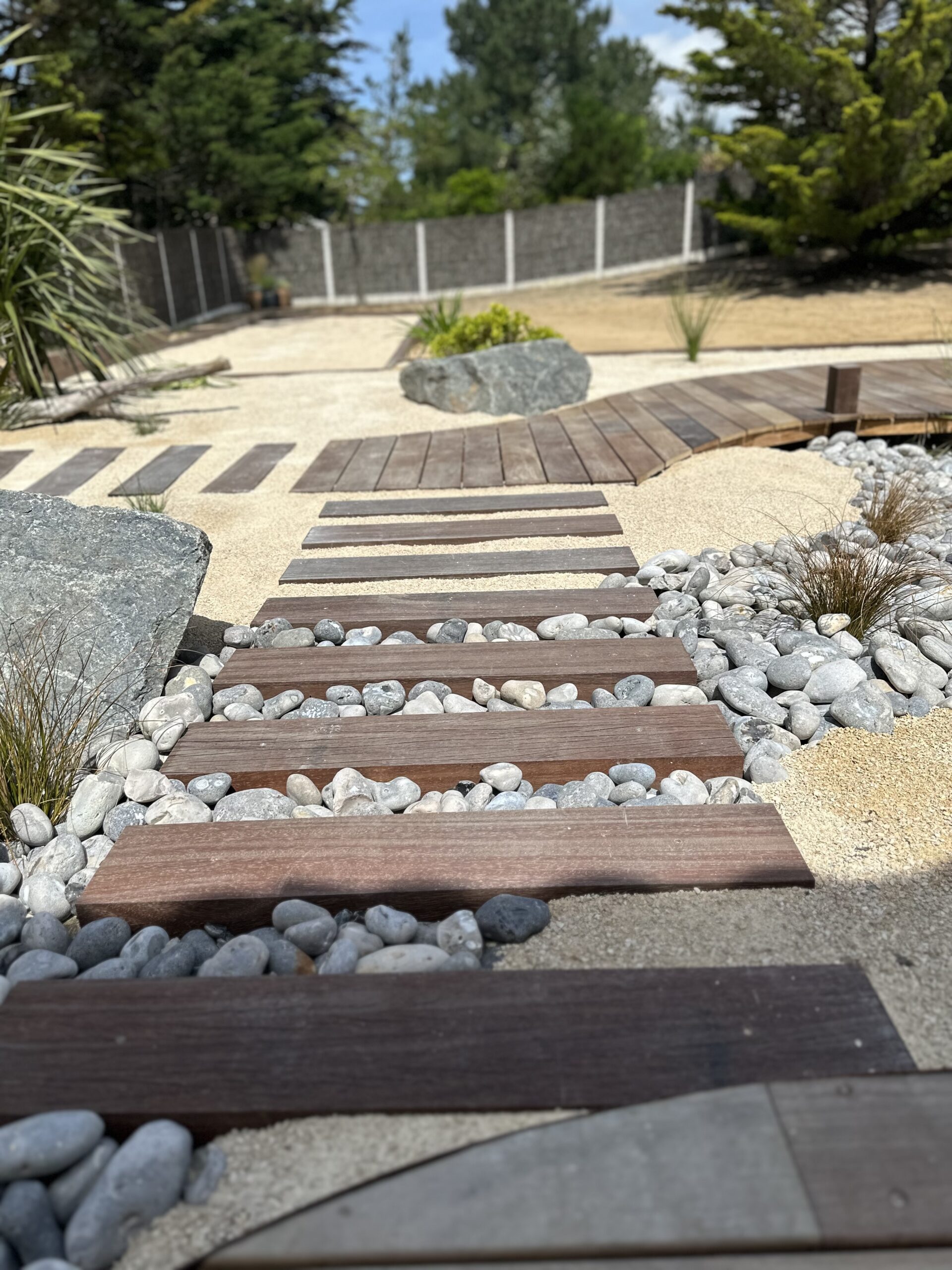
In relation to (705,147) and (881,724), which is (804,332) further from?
(705,147)

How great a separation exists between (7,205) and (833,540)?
4830 millimetres

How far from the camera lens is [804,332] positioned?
34.6 feet

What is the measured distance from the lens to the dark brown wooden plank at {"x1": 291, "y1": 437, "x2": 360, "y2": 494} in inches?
171

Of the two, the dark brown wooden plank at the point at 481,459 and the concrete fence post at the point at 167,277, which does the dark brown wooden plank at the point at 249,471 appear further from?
the concrete fence post at the point at 167,277

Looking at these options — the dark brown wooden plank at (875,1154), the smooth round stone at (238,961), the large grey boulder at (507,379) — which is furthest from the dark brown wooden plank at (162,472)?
the dark brown wooden plank at (875,1154)

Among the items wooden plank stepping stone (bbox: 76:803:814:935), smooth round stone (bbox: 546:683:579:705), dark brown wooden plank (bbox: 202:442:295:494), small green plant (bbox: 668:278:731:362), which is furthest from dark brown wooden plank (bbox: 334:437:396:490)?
small green plant (bbox: 668:278:731:362)

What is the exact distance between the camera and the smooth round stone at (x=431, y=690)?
2.44 m

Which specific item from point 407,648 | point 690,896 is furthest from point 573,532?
point 690,896

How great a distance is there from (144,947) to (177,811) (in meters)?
0.42

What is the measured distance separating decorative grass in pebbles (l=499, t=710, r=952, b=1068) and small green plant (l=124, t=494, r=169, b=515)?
2.52 metres

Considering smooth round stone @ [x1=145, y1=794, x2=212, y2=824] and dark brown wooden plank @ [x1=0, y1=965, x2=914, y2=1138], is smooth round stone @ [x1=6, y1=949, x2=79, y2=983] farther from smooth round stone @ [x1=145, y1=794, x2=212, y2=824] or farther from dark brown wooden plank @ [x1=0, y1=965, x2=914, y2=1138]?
smooth round stone @ [x1=145, y1=794, x2=212, y2=824]

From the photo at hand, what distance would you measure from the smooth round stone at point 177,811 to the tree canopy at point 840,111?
12713mm

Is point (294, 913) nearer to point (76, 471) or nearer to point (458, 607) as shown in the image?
point (458, 607)

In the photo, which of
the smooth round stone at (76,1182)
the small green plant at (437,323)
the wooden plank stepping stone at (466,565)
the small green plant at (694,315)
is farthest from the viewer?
the small green plant at (694,315)
